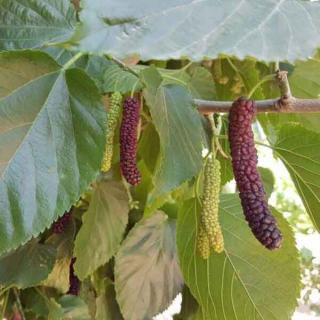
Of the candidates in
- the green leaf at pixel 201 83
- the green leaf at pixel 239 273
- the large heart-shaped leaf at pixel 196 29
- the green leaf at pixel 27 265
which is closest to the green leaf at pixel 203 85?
the green leaf at pixel 201 83

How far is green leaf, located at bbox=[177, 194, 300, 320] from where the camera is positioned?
58cm

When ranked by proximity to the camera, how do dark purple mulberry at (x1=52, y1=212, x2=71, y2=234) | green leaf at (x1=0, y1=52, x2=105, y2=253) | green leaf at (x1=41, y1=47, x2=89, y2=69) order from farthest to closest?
dark purple mulberry at (x1=52, y1=212, x2=71, y2=234)
green leaf at (x1=41, y1=47, x2=89, y2=69)
green leaf at (x1=0, y1=52, x2=105, y2=253)

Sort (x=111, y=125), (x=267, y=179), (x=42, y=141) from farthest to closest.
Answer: (x=267, y=179) → (x=111, y=125) → (x=42, y=141)

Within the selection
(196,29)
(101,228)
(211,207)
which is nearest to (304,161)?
(211,207)

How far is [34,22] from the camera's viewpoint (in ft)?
1.54

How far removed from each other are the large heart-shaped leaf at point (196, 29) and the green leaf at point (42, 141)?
Result: 5.8 inches

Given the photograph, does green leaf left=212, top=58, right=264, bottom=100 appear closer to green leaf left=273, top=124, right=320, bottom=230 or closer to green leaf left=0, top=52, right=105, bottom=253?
green leaf left=273, top=124, right=320, bottom=230

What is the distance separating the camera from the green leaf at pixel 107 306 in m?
0.69

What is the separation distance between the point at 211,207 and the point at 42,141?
153 millimetres

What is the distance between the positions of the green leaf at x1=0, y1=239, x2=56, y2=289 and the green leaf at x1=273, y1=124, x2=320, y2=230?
25 centimetres

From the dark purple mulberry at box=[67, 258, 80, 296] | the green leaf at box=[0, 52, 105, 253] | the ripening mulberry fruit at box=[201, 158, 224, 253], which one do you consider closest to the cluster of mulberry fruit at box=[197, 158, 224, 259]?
the ripening mulberry fruit at box=[201, 158, 224, 253]

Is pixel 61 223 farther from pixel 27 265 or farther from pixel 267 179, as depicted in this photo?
pixel 267 179

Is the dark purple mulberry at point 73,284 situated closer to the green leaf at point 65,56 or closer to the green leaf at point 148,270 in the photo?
the green leaf at point 148,270

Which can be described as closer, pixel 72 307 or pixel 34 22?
pixel 34 22
